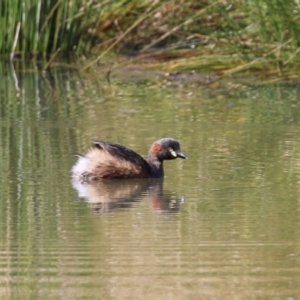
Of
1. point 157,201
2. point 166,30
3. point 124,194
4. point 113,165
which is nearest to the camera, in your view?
point 157,201

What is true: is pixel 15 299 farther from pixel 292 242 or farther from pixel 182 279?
pixel 292 242

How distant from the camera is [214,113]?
407 inches

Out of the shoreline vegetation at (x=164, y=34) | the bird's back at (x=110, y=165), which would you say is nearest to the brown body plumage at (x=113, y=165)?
the bird's back at (x=110, y=165)

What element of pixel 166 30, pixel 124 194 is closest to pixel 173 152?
pixel 124 194

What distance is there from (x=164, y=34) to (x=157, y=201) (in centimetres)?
759

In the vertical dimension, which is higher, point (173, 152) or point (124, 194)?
point (173, 152)

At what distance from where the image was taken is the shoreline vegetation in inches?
462

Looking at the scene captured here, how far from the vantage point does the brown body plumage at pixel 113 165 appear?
762 cm

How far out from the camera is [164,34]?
14.4 metres

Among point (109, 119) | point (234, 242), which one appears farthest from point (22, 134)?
point (234, 242)

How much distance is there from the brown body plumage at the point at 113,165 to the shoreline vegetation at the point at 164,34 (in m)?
3.75

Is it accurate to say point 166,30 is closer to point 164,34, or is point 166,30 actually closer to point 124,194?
point 164,34

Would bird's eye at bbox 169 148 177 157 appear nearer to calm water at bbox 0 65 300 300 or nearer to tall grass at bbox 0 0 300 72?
calm water at bbox 0 65 300 300

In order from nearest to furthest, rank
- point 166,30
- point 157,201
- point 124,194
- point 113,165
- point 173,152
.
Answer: point 157,201 → point 124,194 → point 113,165 → point 173,152 → point 166,30
